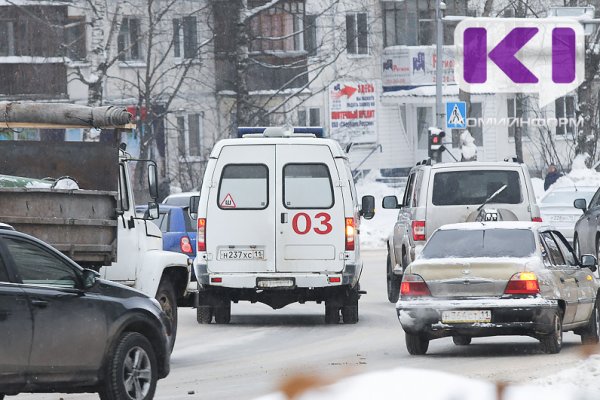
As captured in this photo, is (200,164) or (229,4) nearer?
(229,4)

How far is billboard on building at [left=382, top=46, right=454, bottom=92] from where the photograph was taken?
64.8 meters

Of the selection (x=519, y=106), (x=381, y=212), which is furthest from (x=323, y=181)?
(x=519, y=106)

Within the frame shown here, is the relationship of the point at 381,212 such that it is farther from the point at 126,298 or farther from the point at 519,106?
the point at 126,298

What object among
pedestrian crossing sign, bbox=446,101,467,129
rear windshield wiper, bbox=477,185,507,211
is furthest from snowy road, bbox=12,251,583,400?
pedestrian crossing sign, bbox=446,101,467,129

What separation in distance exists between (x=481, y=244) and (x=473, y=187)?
5753mm

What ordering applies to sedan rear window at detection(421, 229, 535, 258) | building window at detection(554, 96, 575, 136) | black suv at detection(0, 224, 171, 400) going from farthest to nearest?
building window at detection(554, 96, 575, 136), sedan rear window at detection(421, 229, 535, 258), black suv at detection(0, 224, 171, 400)

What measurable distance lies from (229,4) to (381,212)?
7.79m

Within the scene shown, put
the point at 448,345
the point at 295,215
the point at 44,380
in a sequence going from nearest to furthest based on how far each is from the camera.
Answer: the point at 44,380, the point at 448,345, the point at 295,215

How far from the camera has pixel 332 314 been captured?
21.8 meters

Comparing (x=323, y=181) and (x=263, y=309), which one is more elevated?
(x=323, y=181)

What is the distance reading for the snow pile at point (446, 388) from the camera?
1177 centimetres

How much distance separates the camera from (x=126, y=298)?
41.8ft

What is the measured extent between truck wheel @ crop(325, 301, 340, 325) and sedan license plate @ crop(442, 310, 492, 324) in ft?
17.6

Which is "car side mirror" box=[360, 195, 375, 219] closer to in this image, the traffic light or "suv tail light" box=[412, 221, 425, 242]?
"suv tail light" box=[412, 221, 425, 242]
